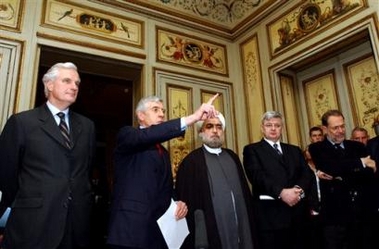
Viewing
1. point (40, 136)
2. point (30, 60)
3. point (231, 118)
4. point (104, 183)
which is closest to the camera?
point (40, 136)

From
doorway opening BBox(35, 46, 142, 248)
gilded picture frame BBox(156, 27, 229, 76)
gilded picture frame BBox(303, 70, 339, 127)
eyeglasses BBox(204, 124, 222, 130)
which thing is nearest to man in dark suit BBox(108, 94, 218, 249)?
doorway opening BBox(35, 46, 142, 248)

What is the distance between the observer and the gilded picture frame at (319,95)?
351 centimetres

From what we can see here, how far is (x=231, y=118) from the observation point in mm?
3982

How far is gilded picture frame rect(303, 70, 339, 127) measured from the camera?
351cm

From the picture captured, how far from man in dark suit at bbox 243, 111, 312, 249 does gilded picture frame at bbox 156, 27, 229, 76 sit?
1634mm

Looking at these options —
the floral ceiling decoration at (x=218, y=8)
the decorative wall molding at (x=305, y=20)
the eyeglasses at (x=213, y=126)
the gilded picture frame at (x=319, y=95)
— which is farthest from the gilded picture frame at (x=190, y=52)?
the eyeglasses at (x=213, y=126)

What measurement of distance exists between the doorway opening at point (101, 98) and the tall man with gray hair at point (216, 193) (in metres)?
0.66

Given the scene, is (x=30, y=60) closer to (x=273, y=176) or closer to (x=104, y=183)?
(x=273, y=176)

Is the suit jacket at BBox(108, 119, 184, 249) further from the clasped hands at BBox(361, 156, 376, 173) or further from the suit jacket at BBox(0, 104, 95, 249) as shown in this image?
the clasped hands at BBox(361, 156, 376, 173)

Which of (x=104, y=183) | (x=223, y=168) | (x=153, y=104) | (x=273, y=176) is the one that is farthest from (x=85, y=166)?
(x=104, y=183)

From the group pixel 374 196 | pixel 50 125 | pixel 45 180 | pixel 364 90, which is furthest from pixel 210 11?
pixel 45 180

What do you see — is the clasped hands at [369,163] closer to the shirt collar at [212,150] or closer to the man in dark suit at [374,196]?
the man in dark suit at [374,196]

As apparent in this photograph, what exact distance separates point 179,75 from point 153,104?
1799mm

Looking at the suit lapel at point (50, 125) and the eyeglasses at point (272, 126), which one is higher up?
the eyeglasses at point (272, 126)
